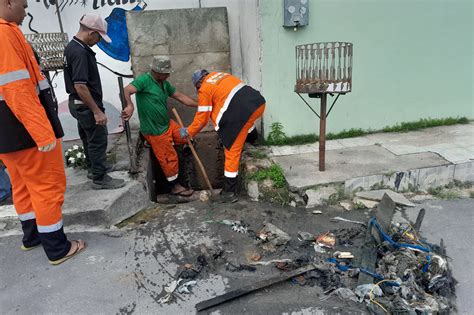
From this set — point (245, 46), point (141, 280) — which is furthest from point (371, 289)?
point (245, 46)

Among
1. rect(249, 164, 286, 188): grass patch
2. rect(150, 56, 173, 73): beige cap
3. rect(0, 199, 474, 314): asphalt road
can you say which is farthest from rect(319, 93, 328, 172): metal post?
rect(150, 56, 173, 73): beige cap

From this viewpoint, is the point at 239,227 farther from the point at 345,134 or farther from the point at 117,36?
the point at 117,36

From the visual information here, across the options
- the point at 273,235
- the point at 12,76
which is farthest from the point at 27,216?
the point at 273,235

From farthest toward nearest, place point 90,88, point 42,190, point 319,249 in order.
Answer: point 90,88
point 319,249
point 42,190

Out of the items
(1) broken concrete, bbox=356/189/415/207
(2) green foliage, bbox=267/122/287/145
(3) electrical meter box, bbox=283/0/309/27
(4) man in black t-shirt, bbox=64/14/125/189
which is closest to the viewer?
(4) man in black t-shirt, bbox=64/14/125/189

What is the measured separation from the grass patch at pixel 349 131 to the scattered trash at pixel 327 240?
7.35 feet

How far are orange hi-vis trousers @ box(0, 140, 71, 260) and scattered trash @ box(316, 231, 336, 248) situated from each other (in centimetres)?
229

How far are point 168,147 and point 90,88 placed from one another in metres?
1.64

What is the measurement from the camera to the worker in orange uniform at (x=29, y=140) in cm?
267

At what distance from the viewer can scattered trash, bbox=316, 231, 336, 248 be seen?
11.1 feet

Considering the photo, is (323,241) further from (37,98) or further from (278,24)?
(278,24)

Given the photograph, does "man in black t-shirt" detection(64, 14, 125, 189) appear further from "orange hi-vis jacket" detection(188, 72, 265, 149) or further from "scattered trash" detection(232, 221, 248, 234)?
"scattered trash" detection(232, 221, 248, 234)

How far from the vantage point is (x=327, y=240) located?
343 cm

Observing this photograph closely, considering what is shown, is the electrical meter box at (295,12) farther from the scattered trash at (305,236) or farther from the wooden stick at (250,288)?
the wooden stick at (250,288)
